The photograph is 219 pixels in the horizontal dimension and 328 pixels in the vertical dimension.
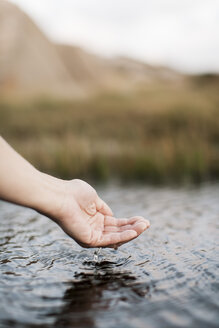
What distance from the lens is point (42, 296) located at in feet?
7.70

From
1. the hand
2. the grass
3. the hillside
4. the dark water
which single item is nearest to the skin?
the hand

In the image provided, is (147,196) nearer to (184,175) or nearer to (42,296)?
(184,175)

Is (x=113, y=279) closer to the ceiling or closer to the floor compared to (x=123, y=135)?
closer to the floor

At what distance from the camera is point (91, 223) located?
2982mm

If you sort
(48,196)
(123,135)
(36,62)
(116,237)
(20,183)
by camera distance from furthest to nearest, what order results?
(36,62)
(123,135)
(116,237)
(48,196)
(20,183)

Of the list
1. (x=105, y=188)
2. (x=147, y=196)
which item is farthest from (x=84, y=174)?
(x=147, y=196)

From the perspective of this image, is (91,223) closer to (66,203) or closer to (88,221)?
(88,221)

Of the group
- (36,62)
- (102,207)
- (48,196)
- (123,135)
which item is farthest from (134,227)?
(36,62)

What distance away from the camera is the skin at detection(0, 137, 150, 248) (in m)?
2.43

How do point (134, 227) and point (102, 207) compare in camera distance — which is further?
point (102, 207)

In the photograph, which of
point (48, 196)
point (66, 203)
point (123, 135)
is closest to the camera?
point (48, 196)

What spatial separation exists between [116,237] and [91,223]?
0.85 ft

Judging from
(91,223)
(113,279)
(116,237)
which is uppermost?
(91,223)

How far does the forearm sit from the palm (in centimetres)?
20
